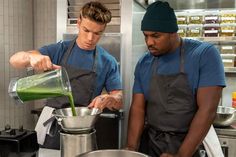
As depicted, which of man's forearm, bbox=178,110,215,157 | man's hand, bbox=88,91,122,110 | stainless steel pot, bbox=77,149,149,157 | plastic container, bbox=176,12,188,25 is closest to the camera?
stainless steel pot, bbox=77,149,149,157

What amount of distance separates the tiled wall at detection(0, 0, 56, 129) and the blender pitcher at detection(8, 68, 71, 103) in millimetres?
1785

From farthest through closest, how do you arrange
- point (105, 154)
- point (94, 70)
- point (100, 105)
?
point (94, 70) → point (100, 105) → point (105, 154)

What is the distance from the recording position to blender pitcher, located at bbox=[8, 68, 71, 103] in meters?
1.23

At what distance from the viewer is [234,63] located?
2.74m

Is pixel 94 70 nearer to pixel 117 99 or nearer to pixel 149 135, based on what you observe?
pixel 117 99

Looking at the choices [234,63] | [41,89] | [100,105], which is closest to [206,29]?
[234,63]

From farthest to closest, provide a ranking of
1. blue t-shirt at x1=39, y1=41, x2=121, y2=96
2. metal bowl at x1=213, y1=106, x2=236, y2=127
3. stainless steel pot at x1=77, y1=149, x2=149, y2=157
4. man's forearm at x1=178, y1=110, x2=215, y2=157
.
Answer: metal bowl at x1=213, y1=106, x2=236, y2=127
blue t-shirt at x1=39, y1=41, x2=121, y2=96
man's forearm at x1=178, y1=110, x2=215, y2=157
stainless steel pot at x1=77, y1=149, x2=149, y2=157

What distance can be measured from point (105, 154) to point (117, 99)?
582 millimetres

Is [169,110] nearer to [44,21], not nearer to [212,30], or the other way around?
[212,30]

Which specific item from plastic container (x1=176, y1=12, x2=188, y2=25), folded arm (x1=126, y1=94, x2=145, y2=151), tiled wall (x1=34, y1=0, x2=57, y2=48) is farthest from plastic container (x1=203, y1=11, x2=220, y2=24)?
tiled wall (x1=34, y1=0, x2=57, y2=48)

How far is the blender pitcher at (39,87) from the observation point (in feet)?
4.04

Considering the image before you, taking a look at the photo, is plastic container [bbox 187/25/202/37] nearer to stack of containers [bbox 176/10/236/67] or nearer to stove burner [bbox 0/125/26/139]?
stack of containers [bbox 176/10/236/67]

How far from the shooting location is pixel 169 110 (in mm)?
1638

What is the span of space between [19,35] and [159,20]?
1923 millimetres
